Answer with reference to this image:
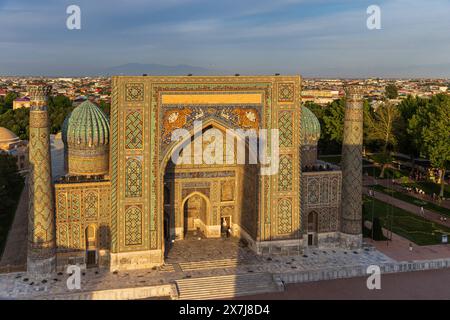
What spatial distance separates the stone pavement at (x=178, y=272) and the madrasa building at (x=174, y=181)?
0.41 metres

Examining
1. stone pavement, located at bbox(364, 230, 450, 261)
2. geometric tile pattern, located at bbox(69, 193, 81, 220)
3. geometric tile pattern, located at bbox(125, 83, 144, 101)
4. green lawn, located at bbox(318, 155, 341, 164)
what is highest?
geometric tile pattern, located at bbox(125, 83, 144, 101)

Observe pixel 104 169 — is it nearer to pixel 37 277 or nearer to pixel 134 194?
pixel 134 194

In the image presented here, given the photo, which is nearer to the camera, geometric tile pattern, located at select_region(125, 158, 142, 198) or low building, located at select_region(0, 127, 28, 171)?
geometric tile pattern, located at select_region(125, 158, 142, 198)

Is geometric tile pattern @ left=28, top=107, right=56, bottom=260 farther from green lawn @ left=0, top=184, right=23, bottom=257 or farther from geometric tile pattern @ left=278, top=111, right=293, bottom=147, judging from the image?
geometric tile pattern @ left=278, top=111, right=293, bottom=147

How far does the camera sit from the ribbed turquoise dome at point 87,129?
47.2 ft

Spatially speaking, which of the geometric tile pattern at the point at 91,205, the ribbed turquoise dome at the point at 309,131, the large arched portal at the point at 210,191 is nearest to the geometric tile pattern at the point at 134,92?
the large arched portal at the point at 210,191

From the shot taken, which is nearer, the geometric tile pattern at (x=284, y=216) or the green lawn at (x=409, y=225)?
the geometric tile pattern at (x=284, y=216)

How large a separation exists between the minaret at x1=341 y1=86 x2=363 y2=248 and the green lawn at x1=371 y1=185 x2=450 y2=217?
22.7 ft

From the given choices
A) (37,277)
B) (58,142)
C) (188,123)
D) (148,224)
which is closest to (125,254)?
(148,224)

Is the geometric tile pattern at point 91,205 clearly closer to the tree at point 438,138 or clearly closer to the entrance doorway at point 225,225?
the entrance doorway at point 225,225

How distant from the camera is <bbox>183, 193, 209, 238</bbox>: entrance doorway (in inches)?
653

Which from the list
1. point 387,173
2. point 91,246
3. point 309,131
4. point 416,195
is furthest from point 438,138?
point 91,246

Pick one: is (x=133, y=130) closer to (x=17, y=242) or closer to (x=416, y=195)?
(x=17, y=242)

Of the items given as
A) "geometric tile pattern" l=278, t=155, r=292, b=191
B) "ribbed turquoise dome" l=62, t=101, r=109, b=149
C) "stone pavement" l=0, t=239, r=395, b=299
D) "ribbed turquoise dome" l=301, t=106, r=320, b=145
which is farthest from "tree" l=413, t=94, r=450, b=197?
"ribbed turquoise dome" l=62, t=101, r=109, b=149
